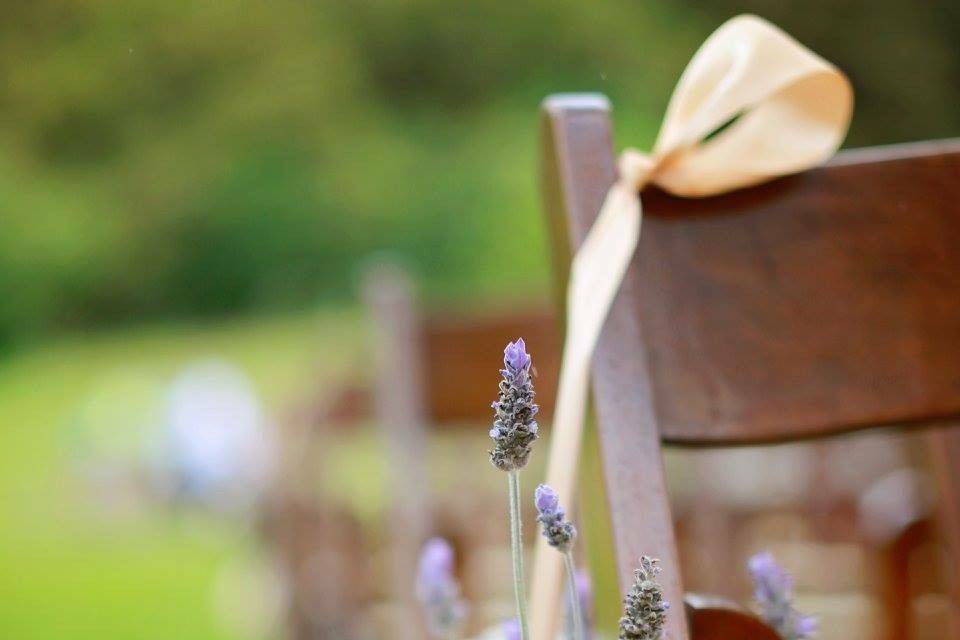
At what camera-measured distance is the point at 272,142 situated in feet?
18.8

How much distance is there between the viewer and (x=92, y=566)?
3996 millimetres

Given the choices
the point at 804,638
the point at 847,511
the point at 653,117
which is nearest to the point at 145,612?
the point at 847,511

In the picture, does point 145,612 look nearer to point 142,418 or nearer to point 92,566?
point 92,566

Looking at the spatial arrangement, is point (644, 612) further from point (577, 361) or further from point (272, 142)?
point (272, 142)

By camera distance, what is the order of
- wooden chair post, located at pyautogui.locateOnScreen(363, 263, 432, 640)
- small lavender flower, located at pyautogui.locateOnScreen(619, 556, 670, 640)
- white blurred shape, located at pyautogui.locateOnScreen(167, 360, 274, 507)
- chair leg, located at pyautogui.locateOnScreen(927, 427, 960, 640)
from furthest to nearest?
white blurred shape, located at pyautogui.locateOnScreen(167, 360, 274, 507) < wooden chair post, located at pyautogui.locateOnScreen(363, 263, 432, 640) < chair leg, located at pyautogui.locateOnScreen(927, 427, 960, 640) < small lavender flower, located at pyautogui.locateOnScreen(619, 556, 670, 640)

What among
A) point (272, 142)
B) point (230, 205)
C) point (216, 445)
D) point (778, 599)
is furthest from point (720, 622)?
point (230, 205)

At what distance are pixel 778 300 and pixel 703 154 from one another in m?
0.06

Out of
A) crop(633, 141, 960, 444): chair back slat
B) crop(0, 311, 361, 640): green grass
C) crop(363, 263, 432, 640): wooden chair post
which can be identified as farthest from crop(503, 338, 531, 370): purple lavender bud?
crop(0, 311, 361, 640): green grass

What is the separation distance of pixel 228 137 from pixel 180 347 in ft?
3.46

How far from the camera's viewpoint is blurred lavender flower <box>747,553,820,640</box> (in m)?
0.37

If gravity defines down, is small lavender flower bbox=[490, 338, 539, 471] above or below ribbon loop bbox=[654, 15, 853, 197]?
below

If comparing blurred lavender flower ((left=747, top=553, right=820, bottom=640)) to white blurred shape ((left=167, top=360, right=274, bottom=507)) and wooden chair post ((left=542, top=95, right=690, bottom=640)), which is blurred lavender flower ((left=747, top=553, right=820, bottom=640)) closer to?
wooden chair post ((left=542, top=95, right=690, bottom=640))

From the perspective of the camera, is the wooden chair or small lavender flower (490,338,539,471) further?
the wooden chair

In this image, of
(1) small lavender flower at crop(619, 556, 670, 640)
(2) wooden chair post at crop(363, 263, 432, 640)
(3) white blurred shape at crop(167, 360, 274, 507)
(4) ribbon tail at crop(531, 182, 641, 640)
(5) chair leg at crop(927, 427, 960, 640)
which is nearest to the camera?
(1) small lavender flower at crop(619, 556, 670, 640)
